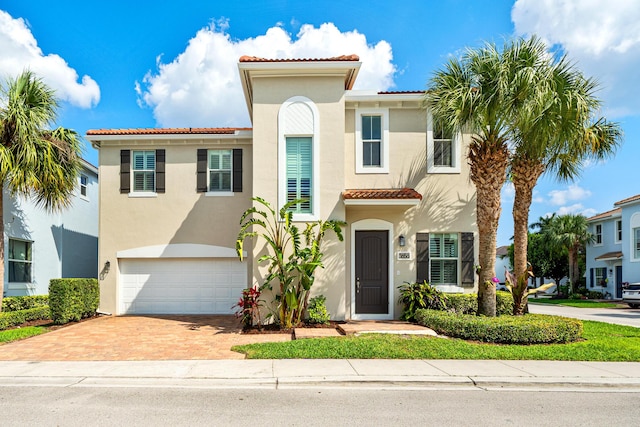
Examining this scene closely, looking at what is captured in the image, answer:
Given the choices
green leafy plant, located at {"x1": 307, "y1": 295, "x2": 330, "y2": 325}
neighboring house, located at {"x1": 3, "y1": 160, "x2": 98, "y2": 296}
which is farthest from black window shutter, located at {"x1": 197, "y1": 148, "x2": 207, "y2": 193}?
green leafy plant, located at {"x1": 307, "y1": 295, "x2": 330, "y2": 325}

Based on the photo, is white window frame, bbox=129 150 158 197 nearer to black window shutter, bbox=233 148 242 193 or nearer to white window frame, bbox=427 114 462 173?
black window shutter, bbox=233 148 242 193

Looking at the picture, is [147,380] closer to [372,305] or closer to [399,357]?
[399,357]

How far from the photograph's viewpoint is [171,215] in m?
16.4

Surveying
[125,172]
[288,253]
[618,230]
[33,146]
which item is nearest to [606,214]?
[618,230]

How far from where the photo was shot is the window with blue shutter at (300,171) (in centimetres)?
1382

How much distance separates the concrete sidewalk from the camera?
773 cm

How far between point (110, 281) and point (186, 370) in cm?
918

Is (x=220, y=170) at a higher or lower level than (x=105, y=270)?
higher

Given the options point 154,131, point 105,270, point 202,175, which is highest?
point 154,131

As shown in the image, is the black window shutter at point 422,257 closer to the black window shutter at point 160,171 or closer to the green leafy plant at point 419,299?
the green leafy plant at point 419,299

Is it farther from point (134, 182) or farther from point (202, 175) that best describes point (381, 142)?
point (134, 182)

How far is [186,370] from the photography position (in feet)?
27.7

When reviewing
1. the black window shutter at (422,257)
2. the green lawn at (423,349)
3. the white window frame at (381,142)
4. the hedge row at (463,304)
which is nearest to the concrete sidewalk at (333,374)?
the green lawn at (423,349)

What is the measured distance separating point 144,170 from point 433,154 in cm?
976
